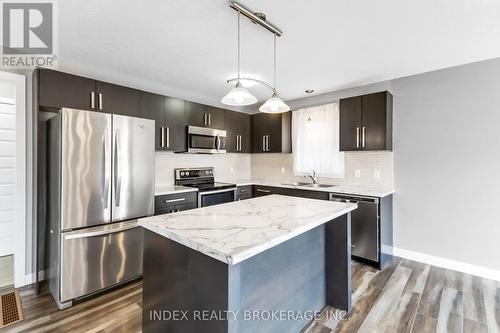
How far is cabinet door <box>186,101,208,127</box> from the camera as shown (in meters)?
3.68

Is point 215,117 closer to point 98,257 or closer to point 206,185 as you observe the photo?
point 206,185

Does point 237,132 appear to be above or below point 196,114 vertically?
below

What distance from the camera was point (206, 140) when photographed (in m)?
3.84

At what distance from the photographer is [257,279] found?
1.48 metres

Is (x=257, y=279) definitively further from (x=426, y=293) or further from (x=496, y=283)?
(x=496, y=283)

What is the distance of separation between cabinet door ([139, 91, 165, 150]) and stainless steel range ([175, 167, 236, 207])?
2.39 ft

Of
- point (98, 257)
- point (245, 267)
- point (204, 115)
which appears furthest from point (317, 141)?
point (98, 257)

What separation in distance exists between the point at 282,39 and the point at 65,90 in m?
2.28

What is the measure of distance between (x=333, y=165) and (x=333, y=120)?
2.48 feet

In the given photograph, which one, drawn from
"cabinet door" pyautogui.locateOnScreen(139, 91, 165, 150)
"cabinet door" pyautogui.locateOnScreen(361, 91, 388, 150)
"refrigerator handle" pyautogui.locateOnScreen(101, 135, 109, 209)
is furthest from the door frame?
"cabinet door" pyautogui.locateOnScreen(361, 91, 388, 150)

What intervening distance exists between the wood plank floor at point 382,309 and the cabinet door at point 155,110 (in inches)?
73.9

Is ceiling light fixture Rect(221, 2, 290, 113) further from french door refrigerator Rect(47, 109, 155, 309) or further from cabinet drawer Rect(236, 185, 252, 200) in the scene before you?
cabinet drawer Rect(236, 185, 252, 200)

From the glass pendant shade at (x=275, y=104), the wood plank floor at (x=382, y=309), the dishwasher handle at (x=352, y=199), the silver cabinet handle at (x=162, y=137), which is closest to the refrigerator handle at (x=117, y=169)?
the silver cabinet handle at (x=162, y=137)

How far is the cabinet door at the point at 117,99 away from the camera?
2.71m
